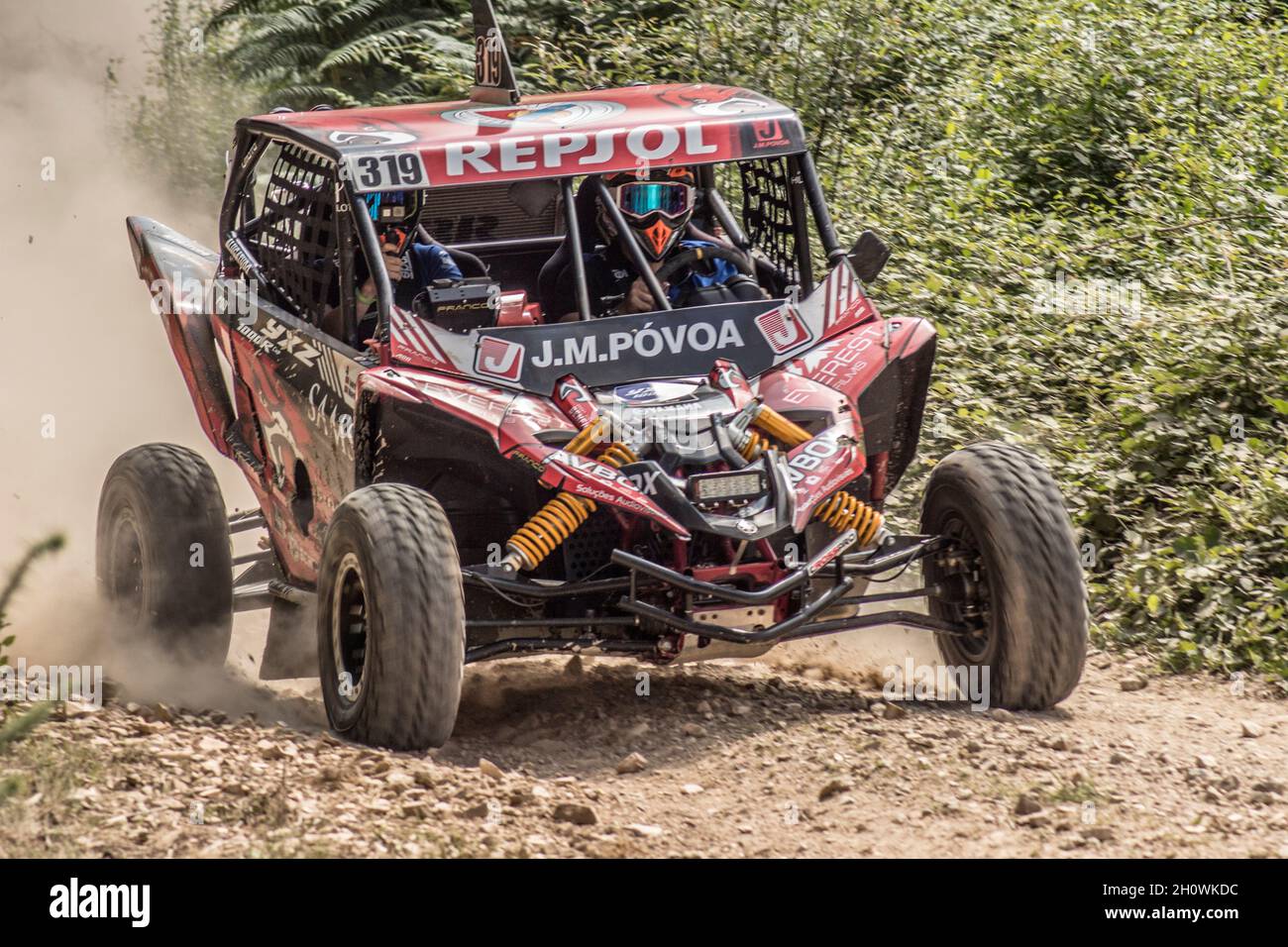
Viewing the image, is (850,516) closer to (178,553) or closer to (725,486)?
(725,486)

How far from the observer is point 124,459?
7.43m

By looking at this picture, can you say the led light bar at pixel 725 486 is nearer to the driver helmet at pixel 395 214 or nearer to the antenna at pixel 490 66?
the driver helmet at pixel 395 214

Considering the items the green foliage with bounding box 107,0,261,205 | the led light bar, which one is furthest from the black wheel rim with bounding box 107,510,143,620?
the green foliage with bounding box 107,0,261,205

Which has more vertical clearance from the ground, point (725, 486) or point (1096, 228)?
point (1096, 228)

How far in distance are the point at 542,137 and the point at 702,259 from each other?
34.4 inches

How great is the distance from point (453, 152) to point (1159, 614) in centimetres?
359

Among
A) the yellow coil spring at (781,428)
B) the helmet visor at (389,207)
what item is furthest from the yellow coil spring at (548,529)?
the helmet visor at (389,207)

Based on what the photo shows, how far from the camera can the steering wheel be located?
23.1ft

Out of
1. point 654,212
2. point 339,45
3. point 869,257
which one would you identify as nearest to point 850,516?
point 869,257

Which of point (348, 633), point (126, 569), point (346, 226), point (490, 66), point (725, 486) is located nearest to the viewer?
point (725, 486)

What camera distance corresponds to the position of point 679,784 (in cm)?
545

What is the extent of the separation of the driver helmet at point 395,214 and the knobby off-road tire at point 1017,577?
2259 mm

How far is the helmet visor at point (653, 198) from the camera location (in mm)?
7027

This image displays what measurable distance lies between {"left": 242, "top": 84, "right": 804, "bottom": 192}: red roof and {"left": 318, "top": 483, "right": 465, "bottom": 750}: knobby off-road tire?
1.49 meters
